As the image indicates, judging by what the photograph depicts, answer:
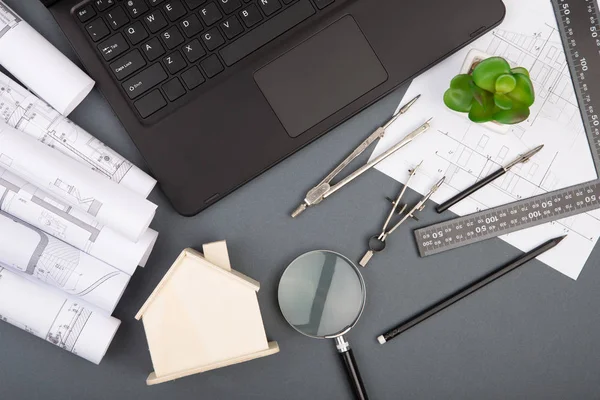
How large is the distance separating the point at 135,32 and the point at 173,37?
0.04 metres

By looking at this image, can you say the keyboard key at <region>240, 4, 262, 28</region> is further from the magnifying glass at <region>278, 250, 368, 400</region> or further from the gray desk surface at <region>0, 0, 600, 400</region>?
the magnifying glass at <region>278, 250, 368, 400</region>

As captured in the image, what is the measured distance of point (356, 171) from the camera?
72 cm

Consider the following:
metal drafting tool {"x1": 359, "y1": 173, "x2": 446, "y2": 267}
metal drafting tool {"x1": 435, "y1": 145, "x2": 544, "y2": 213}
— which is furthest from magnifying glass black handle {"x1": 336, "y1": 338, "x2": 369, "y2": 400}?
metal drafting tool {"x1": 435, "y1": 145, "x2": 544, "y2": 213}

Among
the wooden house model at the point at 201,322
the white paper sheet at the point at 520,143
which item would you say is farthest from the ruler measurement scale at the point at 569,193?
the wooden house model at the point at 201,322

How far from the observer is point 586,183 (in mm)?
745

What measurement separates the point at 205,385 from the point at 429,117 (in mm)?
474

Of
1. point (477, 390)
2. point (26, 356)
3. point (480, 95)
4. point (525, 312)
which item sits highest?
point (480, 95)

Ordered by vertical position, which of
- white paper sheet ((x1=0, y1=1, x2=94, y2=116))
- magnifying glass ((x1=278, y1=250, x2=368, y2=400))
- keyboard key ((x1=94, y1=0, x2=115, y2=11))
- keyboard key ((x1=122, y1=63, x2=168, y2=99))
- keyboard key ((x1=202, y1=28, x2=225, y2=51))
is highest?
keyboard key ((x1=202, y1=28, x2=225, y2=51))

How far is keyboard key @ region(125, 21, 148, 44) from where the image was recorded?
2.09 feet

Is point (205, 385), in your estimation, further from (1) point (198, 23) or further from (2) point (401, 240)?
(1) point (198, 23)

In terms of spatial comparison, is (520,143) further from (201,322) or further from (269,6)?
(201,322)

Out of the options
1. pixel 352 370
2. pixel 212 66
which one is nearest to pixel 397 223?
pixel 352 370

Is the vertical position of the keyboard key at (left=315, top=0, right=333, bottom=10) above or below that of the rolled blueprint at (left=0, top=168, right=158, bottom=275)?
above

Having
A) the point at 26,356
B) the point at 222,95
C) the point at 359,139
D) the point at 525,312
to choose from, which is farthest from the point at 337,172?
the point at 26,356
